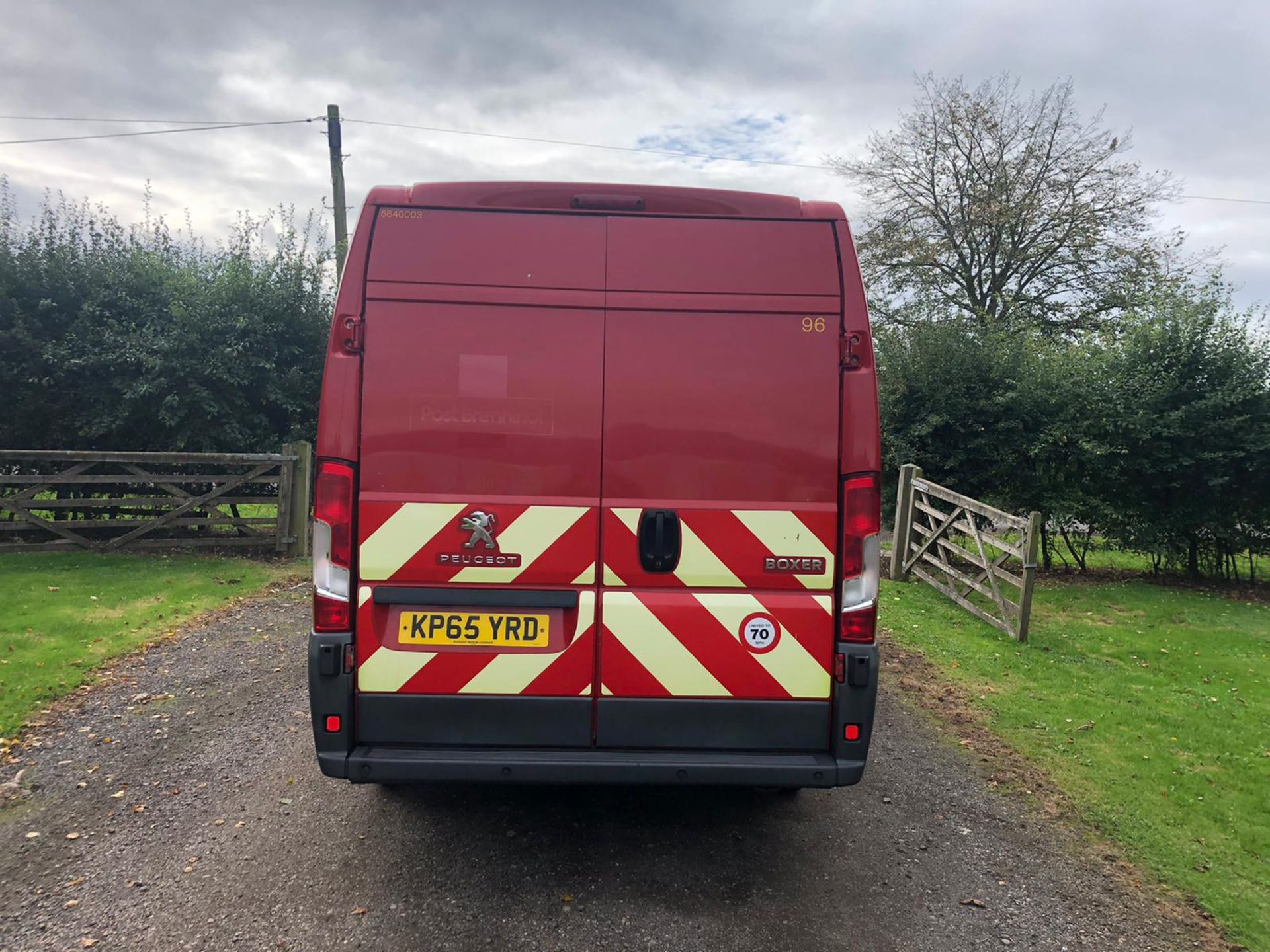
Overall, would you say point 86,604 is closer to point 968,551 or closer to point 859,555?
point 859,555

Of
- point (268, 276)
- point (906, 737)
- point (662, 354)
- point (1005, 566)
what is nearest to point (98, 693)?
point (662, 354)

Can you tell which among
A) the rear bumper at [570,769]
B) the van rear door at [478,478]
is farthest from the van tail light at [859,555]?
the van rear door at [478,478]

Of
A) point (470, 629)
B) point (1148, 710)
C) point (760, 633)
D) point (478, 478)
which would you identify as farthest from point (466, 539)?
point (1148, 710)

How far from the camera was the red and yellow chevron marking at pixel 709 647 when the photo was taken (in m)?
3.09

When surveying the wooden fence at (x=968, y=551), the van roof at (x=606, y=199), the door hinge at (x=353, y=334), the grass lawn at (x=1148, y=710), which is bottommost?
the grass lawn at (x=1148, y=710)

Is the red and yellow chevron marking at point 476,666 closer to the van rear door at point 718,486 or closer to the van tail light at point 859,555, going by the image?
the van rear door at point 718,486

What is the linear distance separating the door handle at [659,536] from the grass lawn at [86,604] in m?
4.05

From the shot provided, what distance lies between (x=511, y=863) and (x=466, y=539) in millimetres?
1446

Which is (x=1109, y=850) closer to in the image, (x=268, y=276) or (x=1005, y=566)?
(x=1005, y=566)

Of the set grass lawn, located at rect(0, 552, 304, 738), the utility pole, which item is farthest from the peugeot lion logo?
the utility pole

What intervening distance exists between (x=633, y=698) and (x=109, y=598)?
265 inches

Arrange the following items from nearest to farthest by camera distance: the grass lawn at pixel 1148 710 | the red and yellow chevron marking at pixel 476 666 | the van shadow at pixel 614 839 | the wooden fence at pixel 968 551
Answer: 1. the red and yellow chevron marking at pixel 476 666
2. the van shadow at pixel 614 839
3. the grass lawn at pixel 1148 710
4. the wooden fence at pixel 968 551

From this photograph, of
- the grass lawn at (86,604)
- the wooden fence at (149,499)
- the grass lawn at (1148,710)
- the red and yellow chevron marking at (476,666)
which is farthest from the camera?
the wooden fence at (149,499)

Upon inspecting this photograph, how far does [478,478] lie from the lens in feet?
9.87
